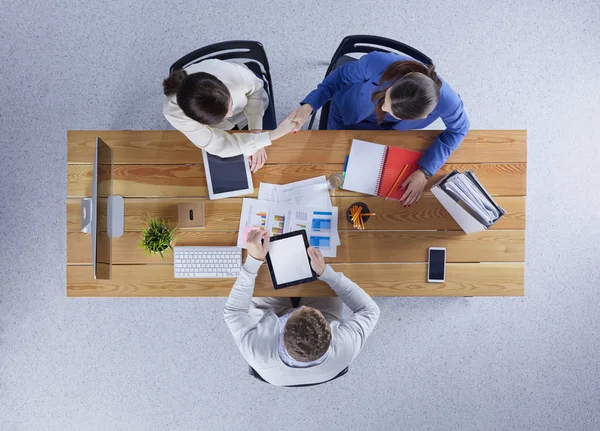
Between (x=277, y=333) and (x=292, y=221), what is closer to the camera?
(x=277, y=333)

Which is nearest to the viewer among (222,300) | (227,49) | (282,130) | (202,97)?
(202,97)

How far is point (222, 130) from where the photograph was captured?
5.75 feet

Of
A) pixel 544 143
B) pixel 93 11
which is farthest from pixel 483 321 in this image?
pixel 93 11

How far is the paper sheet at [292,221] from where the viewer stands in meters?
1.79

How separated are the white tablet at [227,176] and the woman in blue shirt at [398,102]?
0.96 feet

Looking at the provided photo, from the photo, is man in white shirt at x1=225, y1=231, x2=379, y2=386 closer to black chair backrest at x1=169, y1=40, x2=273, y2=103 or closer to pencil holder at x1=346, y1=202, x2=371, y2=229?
pencil holder at x1=346, y1=202, x2=371, y2=229

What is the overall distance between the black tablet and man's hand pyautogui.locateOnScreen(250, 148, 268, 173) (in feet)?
1.03

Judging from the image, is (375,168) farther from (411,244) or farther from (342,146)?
(411,244)

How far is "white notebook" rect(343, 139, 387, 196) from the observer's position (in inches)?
70.9

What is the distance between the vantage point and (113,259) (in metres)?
1.78

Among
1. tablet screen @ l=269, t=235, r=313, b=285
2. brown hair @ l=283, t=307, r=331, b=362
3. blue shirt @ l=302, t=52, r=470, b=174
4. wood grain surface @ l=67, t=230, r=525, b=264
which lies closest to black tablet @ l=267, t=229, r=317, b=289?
tablet screen @ l=269, t=235, r=313, b=285

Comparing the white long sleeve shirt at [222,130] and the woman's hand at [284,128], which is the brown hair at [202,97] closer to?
the white long sleeve shirt at [222,130]

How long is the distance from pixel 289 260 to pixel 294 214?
20 centimetres

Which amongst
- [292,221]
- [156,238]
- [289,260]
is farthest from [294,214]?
[156,238]
